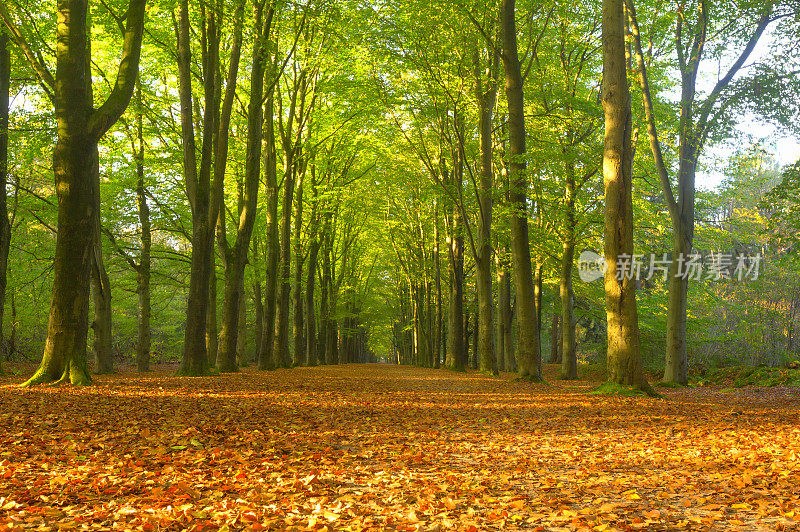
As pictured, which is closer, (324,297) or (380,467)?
(380,467)

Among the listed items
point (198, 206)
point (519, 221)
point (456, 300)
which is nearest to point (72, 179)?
point (198, 206)

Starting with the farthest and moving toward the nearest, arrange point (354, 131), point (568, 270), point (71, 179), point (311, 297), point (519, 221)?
point (311, 297), point (354, 131), point (568, 270), point (519, 221), point (71, 179)

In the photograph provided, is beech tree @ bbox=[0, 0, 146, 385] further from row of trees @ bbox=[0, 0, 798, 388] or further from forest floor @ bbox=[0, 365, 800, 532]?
forest floor @ bbox=[0, 365, 800, 532]

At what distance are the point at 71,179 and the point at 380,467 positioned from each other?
7.63 m

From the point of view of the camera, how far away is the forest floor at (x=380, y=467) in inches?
134

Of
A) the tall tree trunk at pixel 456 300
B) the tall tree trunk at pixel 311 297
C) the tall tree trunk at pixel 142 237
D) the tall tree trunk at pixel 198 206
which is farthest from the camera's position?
the tall tree trunk at pixel 311 297

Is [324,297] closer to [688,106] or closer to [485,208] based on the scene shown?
[485,208]

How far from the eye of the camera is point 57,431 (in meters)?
5.62

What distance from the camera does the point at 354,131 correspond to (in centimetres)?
2495

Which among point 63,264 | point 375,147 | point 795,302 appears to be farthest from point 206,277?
point 795,302

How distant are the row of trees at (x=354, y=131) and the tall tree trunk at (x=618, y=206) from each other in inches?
1.5

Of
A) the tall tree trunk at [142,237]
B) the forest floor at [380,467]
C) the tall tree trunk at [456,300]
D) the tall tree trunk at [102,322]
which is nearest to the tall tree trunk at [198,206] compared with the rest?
the tall tree trunk at [102,322]

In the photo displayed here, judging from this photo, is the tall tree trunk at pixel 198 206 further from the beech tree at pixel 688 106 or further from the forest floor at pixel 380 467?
the beech tree at pixel 688 106

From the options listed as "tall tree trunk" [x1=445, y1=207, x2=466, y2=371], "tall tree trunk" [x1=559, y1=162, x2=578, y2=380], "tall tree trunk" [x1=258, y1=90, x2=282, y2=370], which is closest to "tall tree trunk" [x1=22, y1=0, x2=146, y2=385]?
"tall tree trunk" [x1=258, y1=90, x2=282, y2=370]
